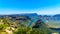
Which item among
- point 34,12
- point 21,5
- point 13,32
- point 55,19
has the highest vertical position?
point 21,5

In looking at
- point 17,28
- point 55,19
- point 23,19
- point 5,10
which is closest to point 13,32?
point 17,28

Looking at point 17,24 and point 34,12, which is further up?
point 34,12

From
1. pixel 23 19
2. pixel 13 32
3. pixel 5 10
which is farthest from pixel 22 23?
pixel 5 10

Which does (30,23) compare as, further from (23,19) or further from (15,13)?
(15,13)

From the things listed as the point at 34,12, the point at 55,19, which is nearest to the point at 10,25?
the point at 34,12

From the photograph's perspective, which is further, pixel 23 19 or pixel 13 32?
pixel 23 19

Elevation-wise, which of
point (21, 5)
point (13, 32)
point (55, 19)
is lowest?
point (13, 32)

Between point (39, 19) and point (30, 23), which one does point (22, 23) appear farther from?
point (39, 19)

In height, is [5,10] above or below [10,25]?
above

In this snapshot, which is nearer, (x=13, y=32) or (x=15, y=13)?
(x=13, y=32)
